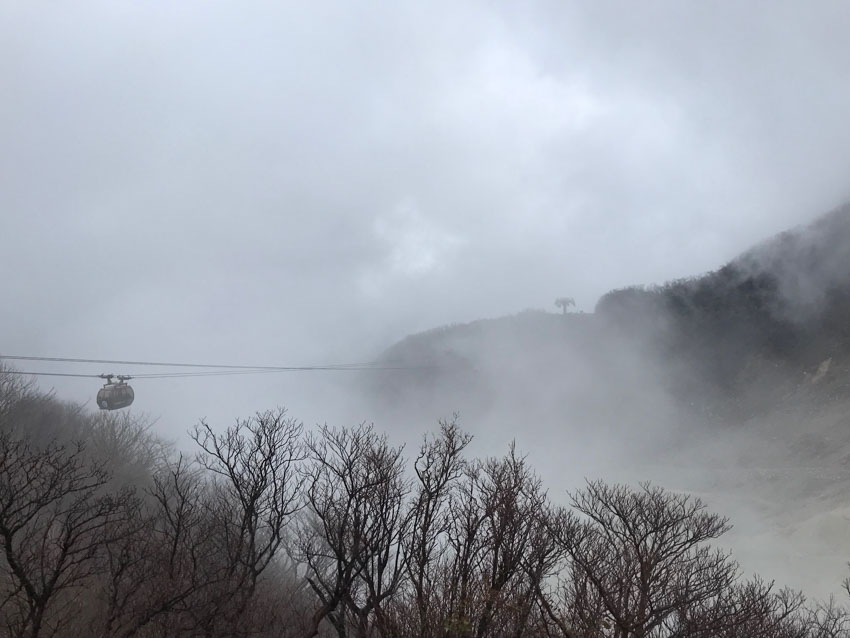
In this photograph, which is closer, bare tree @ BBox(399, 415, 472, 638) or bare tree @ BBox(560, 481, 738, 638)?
bare tree @ BBox(399, 415, 472, 638)

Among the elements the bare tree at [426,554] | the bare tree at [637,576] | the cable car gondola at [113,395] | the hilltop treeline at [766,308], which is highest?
the hilltop treeline at [766,308]

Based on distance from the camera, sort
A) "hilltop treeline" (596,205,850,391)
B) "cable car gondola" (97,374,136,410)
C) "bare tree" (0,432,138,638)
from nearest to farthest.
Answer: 1. "bare tree" (0,432,138,638)
2. "cable car gondola" (97,374,136,410)
3. "hilltop treeline" (596,205,850,391)

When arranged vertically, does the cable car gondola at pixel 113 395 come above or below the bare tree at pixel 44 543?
above

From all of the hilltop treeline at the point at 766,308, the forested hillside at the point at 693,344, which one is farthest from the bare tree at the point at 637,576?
the hilltop treeline at the point at 766,308

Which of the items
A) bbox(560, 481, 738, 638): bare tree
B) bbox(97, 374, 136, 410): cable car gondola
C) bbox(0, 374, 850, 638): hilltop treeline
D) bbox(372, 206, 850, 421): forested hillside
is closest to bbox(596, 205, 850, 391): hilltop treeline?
bbox(372, 206, 850, 421): forested hillside

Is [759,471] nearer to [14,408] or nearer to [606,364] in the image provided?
[606,364]

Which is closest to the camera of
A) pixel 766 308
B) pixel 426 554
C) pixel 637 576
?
pixel 426 554

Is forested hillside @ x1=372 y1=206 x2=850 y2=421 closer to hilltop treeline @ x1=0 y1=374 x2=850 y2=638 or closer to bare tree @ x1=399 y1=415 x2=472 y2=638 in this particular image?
hilltop treeline @ x1=0 y1=374 x2=850 y2=638

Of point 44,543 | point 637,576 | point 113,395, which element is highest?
point 113,395

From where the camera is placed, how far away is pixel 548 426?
85.9 metres

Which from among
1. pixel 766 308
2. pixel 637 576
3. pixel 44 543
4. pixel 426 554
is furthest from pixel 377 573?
pixel 766 308

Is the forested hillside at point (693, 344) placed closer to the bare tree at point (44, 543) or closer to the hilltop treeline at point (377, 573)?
the hilltop treeline at point (377, 573)

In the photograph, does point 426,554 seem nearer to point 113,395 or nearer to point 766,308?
point 113,395

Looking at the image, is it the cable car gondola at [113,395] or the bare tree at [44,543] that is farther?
the cable car gondola at [113,395]
